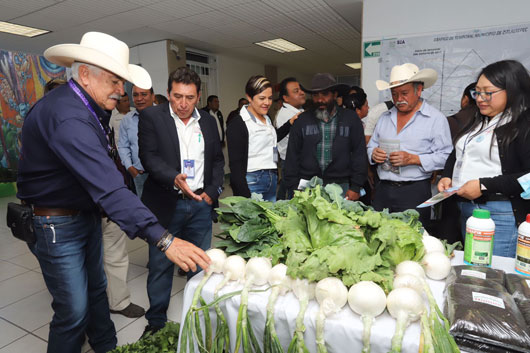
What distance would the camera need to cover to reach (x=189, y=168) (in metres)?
1.96

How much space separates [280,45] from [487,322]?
7.16 metres

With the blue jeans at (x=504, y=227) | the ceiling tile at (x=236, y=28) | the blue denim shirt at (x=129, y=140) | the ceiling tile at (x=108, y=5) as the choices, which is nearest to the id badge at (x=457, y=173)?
the blue jeans at (x=504, y=227)

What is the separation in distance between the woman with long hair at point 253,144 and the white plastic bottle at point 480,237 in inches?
56.8

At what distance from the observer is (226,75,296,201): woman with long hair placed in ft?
7.70

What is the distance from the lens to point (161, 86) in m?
6.62

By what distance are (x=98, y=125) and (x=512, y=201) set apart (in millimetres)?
1889

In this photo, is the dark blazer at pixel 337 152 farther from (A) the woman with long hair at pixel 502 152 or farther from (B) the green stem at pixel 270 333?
(B) the green stem at pixel 270 333

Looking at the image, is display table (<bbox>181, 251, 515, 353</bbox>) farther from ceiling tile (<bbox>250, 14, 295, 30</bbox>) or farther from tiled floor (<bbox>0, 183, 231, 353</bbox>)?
ceiling tile (<bbox>250, 14, 295, 30</bbox>)

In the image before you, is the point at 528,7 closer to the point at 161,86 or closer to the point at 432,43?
the point at 432,43

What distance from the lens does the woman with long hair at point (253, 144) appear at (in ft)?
7.70

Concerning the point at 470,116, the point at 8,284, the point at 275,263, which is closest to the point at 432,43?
the point at 470,116

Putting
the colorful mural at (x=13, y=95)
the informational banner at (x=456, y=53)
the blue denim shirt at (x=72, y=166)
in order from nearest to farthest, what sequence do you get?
the blue denim shirt at (x=72, y=166)
the informational banner at (x=456, y=53)
the colorful mural at (x=13, y=95)

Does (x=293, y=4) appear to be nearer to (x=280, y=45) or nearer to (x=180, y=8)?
(x=180, y=8)

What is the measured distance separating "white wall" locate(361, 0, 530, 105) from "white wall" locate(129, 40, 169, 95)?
3971 mm
